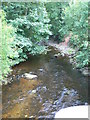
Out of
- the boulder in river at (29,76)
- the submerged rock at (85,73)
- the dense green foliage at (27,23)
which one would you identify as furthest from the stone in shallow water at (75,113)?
the dense green foliage at (27,23)

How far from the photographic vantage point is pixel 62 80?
9.20 meters

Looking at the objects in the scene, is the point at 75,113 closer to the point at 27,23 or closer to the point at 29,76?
the point at 29,76

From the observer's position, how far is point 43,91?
8.08 meters

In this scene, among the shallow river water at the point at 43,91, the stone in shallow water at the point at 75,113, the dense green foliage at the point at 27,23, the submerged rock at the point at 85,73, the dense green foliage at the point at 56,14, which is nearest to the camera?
the stone in shallow water at the point at 75,113

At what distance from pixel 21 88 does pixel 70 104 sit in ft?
7.90

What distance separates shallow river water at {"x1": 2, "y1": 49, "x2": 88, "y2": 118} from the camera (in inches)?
259

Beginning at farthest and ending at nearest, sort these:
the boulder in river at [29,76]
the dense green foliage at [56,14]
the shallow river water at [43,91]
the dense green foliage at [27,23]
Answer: the dense green foliage at [56,14] < the dense green foliage at [27,23] < the boulder in river at [29,76] < the shallow river water at [43,91]

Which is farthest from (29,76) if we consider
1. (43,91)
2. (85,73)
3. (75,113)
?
(75,113)

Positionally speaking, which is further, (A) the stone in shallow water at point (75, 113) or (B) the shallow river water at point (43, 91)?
(B) the shallow river water at point (43, 91)

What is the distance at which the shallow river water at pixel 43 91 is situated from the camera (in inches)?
259

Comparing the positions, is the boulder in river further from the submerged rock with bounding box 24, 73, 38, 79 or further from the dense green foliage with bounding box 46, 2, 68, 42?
the dense green foliage with bounding box 46, 2, 68, 42

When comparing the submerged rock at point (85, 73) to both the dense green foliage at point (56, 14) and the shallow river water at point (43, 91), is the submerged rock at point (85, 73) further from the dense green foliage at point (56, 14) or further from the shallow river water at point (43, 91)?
the dense green foliage at point (56, 14)

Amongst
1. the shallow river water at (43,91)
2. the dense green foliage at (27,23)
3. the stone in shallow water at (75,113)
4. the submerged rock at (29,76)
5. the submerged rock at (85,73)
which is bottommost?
the stone in shallow water at (75,113)

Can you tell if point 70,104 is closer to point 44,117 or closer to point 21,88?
point 44,117
